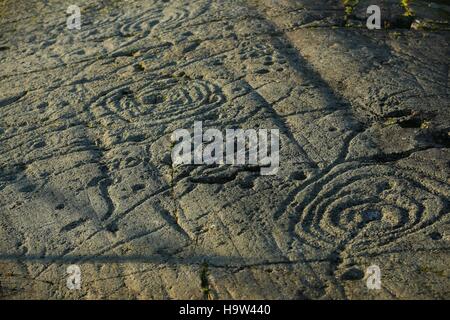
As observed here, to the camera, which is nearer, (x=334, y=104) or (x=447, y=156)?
(x=447, y=156)

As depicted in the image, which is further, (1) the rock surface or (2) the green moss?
(2) the green moss

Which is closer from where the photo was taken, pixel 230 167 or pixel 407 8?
pixel 230 167

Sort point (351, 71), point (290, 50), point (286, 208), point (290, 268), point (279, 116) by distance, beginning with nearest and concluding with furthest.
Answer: point (290, 268) < point (286, 208) < point (279, 116) < point (351, 71) < point (290, 50)

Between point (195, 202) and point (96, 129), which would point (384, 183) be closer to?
point (195, 202)

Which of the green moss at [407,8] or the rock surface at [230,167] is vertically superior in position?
the rock surface at [230,167]

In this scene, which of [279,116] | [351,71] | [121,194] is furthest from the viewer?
[351,71]

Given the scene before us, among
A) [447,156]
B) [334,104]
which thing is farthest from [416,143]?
[334,104]

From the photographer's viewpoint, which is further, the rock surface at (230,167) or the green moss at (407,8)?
the green moss at (407,8)

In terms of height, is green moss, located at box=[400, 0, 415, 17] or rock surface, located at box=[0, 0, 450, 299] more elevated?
rock surface, located at box=[0, 0, 450, 299]
